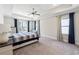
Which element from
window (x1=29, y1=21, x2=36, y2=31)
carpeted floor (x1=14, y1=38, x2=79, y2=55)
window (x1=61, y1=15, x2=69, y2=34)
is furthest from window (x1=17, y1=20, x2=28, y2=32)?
window (x1=61, y1=15, x2=69, y2=34)

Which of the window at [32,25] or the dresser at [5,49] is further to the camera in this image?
the window at [32,25]

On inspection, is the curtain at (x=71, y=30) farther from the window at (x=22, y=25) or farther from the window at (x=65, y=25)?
the window at (x=22, y=25)

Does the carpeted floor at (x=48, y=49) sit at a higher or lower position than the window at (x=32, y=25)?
lower

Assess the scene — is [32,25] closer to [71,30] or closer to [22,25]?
[22,25]

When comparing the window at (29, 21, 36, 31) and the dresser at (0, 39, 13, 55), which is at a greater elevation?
the window at (29, 21, 36, 31)

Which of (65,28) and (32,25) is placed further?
(65,28)

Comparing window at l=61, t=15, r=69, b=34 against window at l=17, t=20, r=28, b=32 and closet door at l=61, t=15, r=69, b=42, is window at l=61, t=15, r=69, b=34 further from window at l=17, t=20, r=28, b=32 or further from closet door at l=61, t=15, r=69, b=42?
window at l=17, t=20, r=28, b=32

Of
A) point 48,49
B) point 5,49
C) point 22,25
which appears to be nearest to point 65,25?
point 48,49

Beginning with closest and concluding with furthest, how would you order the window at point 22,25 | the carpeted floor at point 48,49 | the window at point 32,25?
the window at point 22,25
the window at point 32,25
the carpeted floor at point 48,49

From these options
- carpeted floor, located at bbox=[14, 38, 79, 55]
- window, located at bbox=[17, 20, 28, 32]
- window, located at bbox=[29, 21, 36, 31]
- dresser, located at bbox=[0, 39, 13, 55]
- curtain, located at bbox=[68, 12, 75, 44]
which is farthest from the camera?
curtain, located at bbox=[68, 12, 75, 44]

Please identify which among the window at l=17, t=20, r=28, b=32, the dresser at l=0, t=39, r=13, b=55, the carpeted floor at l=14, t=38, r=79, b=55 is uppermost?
the window at l=17, t=20, r=28, b=32

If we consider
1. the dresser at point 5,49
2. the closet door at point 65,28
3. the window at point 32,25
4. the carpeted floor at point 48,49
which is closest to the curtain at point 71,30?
the closet door at point 65,28
